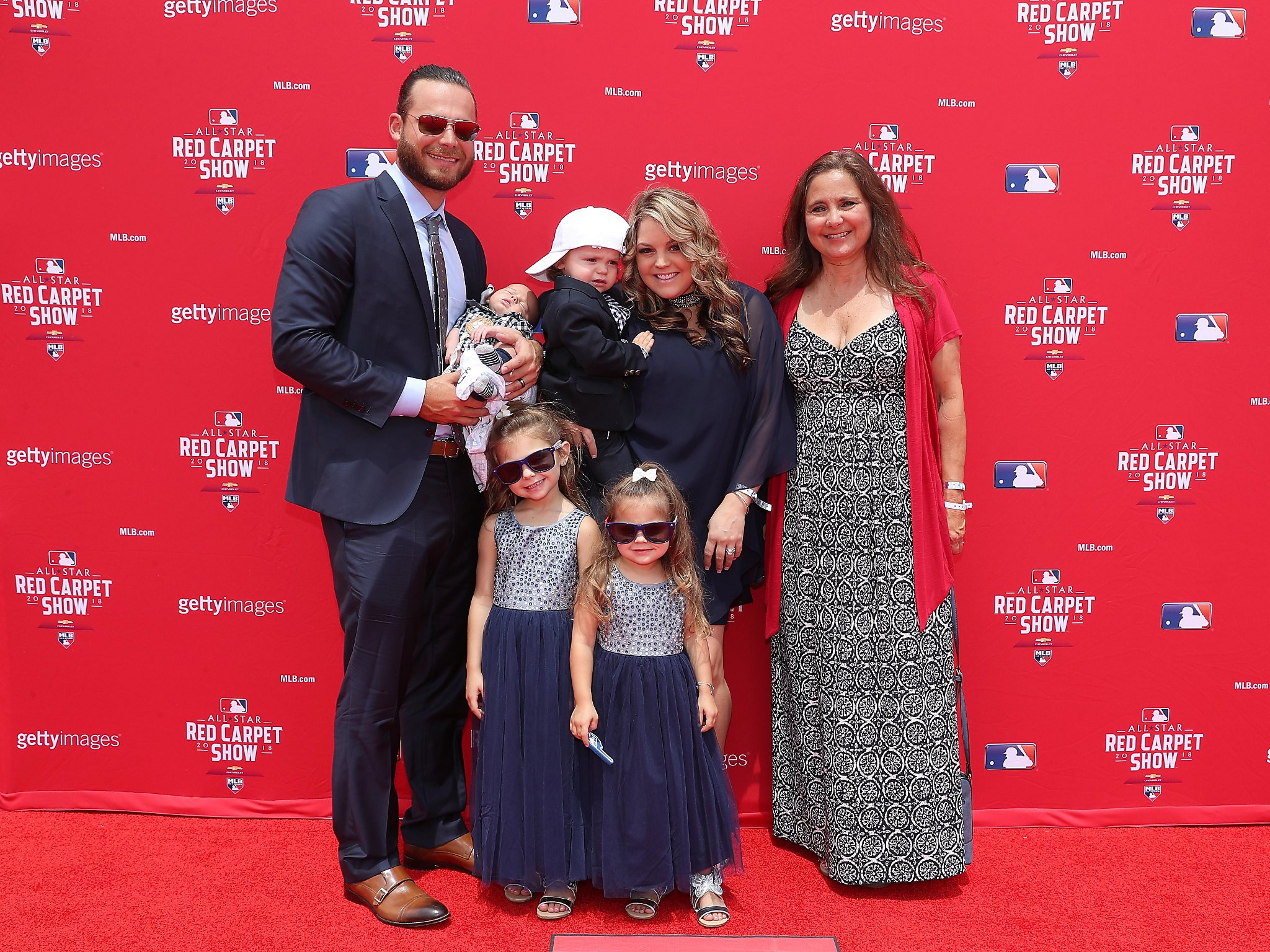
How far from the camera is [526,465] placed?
8.82 feet

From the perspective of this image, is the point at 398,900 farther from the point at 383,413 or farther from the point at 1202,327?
the point at 1202,327

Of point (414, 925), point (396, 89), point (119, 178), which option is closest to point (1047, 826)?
point (414, 925)

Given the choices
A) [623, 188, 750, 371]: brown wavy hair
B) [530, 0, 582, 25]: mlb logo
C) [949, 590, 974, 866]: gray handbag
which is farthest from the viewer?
[530, 0, 582, 25]: mlb logo

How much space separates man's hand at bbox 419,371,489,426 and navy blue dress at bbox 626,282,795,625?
0.48m

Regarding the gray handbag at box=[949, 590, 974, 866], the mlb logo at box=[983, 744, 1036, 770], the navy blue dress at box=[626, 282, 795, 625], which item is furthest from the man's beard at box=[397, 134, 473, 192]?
the mlb logo at box=[983, 744, 1036, 770]

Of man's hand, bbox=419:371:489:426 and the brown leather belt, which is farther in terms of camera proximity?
the brown leather belt

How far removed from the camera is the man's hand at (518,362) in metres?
2.69

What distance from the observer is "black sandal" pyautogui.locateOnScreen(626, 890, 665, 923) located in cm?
276

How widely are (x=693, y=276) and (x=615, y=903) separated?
1.83m

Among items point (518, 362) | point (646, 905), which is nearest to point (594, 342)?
point (518, 362)

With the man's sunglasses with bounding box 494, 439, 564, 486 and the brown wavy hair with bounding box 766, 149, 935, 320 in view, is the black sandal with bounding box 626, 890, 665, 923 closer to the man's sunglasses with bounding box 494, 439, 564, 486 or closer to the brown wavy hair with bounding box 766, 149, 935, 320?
the man's sunglasses with bounding box 494, 439, 564, 486

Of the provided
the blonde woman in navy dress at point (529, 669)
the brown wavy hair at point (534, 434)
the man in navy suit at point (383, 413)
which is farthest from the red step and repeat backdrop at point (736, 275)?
the blonde woman in navy dress at point (529, 669)

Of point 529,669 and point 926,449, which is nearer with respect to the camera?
point 529,669

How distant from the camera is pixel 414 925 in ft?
9.00
